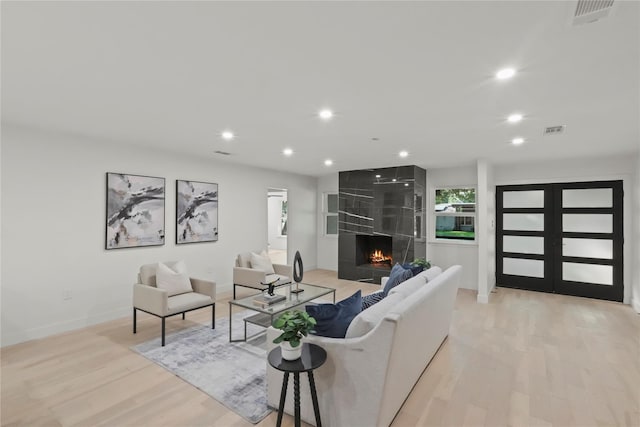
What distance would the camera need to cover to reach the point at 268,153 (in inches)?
191

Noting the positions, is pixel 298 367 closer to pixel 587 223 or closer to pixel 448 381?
pixel 448 381

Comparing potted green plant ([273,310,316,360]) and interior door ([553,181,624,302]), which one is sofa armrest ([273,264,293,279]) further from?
interior door ([553,181,624,302])

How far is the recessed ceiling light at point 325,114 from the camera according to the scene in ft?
9.54

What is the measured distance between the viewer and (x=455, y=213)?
20.8 feet

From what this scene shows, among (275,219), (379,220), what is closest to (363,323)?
(379,220)

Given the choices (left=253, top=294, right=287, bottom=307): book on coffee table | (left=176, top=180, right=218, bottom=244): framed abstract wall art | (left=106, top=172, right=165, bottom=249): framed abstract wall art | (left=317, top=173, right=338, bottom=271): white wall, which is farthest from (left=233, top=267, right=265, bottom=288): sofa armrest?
(left=317, top=173, right=338, bottom=271): white wall

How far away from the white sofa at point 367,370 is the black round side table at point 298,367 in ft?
0.30

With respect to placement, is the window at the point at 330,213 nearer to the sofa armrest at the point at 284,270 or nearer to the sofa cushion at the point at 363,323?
the sofa armrest at the point at 284,270

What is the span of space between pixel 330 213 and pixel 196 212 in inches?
142

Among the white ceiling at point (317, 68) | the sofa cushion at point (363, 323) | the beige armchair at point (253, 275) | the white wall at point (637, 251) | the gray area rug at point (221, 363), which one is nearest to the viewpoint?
the white ceiling at point (317, 68)

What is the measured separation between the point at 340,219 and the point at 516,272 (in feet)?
11.7

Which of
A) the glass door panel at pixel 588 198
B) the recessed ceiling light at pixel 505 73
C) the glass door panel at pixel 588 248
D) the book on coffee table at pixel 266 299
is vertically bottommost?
the book on coffee table at pixel 266 299

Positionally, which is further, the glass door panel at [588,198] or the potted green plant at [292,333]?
the glass door panel at [588,198]

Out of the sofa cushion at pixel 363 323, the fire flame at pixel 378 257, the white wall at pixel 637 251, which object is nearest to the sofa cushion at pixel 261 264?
the fire flame at pixel 378 257
